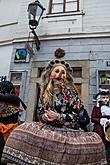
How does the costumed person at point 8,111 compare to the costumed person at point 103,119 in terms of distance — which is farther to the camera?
the costumed person at point 103,119

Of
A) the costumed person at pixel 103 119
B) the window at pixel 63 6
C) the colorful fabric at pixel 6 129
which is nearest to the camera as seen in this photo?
the colorful fabric at pixel 6 129

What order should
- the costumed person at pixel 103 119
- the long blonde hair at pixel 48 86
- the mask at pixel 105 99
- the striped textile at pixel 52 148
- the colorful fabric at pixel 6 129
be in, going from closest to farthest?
the striped textile at pixel 52 148
the long blonde hair at pixel 48 86
the colorful fabric at pixel 6 129
the costumed person at pixel 103 119
the mask at pixel 105 99

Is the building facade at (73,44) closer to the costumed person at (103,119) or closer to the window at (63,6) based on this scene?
the window at (63,6)

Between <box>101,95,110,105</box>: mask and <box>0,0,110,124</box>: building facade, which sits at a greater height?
<box>0,0,110,124</box>: building facade

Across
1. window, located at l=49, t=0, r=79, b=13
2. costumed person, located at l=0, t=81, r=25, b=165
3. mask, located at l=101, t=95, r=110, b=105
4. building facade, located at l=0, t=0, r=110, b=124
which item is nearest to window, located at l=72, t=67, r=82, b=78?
building facade, located at l=0, t=0, r=110, b=124

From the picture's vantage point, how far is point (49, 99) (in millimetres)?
2072

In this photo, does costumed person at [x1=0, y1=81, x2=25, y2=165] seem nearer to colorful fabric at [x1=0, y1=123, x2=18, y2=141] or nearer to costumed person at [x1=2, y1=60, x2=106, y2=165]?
colorful fabric at [x1=0, y1=123, x2=18, y2=141]

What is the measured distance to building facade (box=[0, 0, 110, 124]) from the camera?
6.23 metres

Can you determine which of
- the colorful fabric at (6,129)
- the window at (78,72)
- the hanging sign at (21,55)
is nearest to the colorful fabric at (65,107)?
the colorful fabric at (6,129)

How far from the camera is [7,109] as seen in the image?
2729 mm

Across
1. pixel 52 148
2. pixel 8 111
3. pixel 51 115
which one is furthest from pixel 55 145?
pixel 8 111

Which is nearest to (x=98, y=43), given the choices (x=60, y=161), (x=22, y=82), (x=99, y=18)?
(x=99, y=18)

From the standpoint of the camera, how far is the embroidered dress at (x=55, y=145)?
1764 millimetres

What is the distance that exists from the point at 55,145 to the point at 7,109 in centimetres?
108
